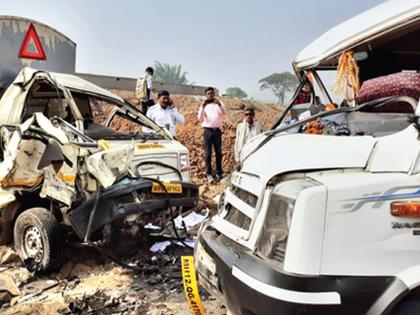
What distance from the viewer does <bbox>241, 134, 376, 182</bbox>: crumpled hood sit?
236 centimetres

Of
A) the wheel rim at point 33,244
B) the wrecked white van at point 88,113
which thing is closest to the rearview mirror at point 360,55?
the wrecked white van at point 88,113

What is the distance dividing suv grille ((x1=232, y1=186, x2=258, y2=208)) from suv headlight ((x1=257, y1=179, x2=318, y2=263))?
0.26m

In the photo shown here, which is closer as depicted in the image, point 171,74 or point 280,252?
point 280,252

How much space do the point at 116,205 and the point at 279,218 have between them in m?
2.49

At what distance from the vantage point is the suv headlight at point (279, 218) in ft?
7.55

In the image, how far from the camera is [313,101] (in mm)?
4152

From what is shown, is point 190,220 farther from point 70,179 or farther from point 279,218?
point 279,218

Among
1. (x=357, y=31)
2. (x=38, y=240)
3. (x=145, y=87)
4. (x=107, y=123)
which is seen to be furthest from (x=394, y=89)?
(x=145, y=87)

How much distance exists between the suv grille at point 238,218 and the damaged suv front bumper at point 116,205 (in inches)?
69.4

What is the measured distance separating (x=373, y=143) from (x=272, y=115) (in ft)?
49.3

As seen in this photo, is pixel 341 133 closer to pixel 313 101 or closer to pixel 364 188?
pixel 364 188

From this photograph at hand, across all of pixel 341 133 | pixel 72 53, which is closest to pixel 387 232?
pixel 341 133

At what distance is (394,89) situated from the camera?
311 cm

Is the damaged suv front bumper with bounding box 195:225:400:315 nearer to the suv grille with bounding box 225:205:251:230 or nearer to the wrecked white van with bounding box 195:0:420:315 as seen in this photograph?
the wrecked white van with bounding box 195:0:420:315
